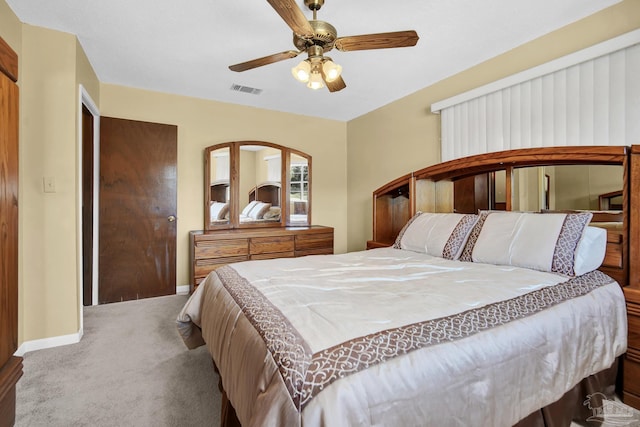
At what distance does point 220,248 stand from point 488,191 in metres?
2.91

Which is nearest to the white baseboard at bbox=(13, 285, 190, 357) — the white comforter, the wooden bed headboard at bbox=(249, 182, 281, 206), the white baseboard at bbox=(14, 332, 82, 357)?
the white baseboard at bbox=(14, 332, 82, 357)

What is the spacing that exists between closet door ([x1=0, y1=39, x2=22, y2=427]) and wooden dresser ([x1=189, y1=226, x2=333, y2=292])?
275 centimetres

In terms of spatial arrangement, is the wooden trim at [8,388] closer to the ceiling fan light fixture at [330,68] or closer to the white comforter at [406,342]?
the white comforter at [406,342]

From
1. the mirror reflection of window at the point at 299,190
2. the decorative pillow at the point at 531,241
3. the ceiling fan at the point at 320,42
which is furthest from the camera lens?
the mirror reflection of window at the point at 299,190

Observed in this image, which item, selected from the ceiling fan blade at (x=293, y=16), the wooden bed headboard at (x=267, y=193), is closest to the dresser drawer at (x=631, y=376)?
the ceiling fan blade at (x=293, y=16)

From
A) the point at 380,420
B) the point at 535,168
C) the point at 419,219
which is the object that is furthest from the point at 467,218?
the point at 380,420

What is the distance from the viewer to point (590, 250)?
6.09 ft

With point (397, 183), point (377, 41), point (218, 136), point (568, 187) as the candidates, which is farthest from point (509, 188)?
point (218, 136)

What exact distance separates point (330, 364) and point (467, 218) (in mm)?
2042

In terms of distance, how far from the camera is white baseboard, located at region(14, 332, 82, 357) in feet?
7.61

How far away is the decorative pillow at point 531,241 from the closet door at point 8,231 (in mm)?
2358

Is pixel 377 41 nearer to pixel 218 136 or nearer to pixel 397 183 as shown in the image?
pixel 397 183

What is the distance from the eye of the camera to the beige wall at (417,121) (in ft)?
7.39

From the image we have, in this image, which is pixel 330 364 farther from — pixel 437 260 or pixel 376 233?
pixel 376 233
